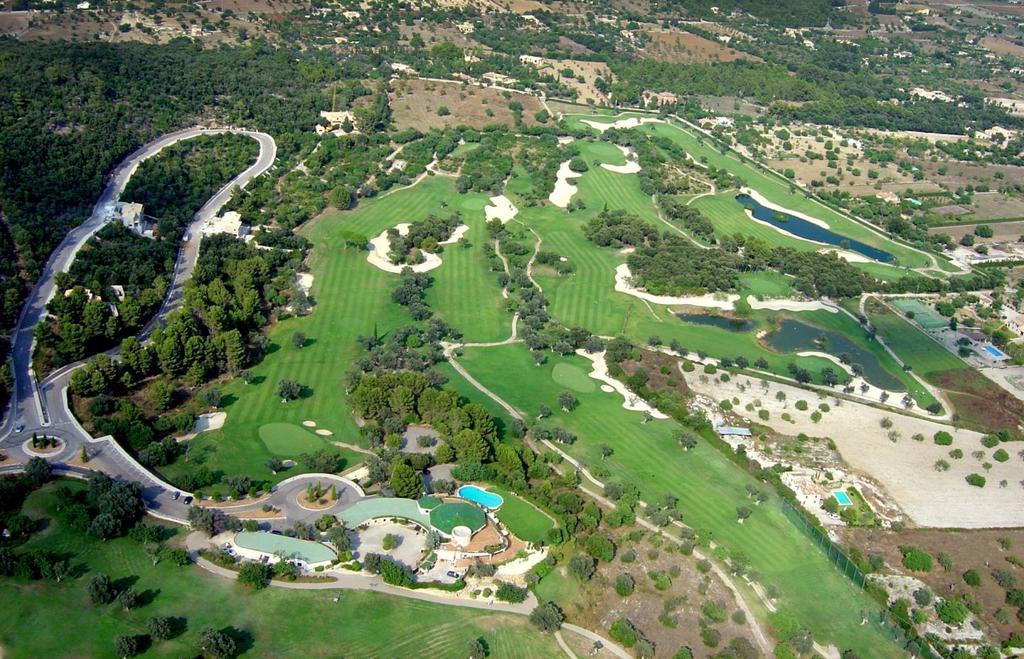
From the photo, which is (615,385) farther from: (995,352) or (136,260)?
(136,260)

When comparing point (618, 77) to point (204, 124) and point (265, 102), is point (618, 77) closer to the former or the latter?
point (265, 102)

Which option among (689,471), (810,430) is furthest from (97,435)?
(810,430)

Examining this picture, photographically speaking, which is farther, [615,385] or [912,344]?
[912,344]

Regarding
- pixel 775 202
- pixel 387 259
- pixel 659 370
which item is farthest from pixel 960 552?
pixel 775 202

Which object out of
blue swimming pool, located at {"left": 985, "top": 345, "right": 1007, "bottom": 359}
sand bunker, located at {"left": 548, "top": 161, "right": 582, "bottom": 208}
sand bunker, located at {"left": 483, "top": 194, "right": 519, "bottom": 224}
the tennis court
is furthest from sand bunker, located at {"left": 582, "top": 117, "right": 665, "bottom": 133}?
blue swimming pool, located at {"left": 985, "top": 345, "right": 1007, "bottom": 359}

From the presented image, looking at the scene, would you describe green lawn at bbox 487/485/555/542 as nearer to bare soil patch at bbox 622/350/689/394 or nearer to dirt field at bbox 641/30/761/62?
bare soil patch at bbox 622/350/689/394

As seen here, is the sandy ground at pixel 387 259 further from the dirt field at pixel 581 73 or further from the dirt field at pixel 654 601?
the dirt field at pixel 581 73

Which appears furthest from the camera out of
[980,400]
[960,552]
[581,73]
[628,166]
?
[581,73]
